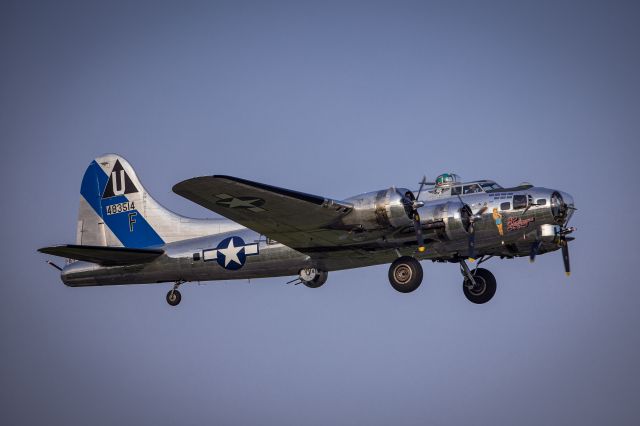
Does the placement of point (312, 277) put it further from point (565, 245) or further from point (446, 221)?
point (565, 245)

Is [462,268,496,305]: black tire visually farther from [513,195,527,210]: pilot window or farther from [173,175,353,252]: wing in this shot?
[173,175,353,252]: wing

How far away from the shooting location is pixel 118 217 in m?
23.9

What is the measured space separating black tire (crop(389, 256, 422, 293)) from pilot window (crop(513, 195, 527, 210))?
8.78 feet

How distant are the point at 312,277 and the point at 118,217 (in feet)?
21.6

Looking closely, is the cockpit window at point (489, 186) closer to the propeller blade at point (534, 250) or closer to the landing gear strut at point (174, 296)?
the propeller blade at point (534, 250)

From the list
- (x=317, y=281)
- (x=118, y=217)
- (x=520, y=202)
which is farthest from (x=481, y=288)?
(x=118, y=217)

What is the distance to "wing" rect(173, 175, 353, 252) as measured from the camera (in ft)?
56.2

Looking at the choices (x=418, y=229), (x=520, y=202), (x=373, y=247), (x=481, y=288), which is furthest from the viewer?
(x=481, y=288)

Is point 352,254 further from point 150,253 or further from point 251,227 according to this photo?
point 150,253

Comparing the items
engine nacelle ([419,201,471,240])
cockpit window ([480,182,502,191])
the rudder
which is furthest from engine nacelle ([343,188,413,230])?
the rudder

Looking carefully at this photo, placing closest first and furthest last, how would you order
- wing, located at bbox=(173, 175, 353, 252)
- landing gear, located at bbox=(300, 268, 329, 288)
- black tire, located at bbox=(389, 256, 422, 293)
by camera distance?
wing, located at bbox=(173, 175, 353, 252) < black tire, located at bbox=(389, 256, 422, 293) < landing gear, located at bbox=(300, 268, 329, 288)

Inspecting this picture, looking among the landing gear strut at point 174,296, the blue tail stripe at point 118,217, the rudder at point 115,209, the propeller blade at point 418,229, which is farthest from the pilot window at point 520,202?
the blue tail stripe at point 118,217

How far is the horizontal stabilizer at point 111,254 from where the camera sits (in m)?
20.6

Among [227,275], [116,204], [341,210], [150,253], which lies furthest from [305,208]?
[116,204]
